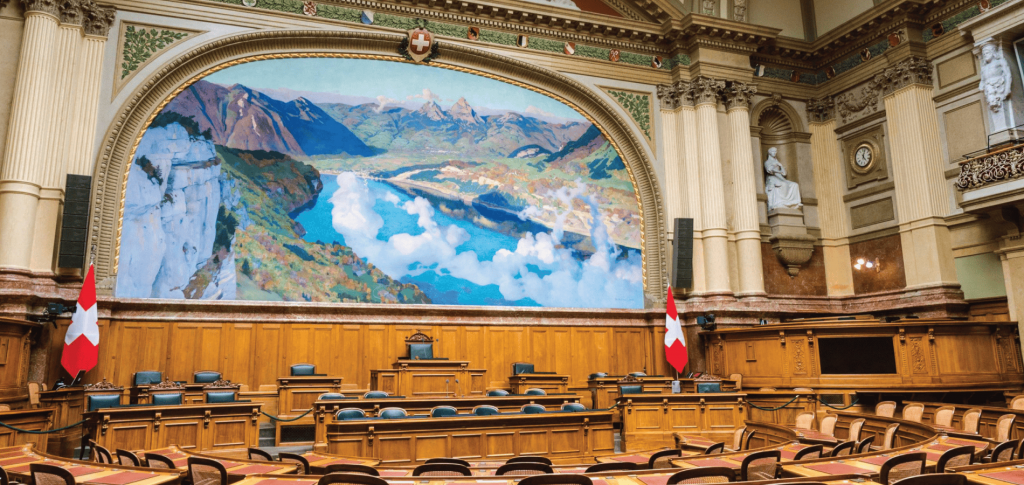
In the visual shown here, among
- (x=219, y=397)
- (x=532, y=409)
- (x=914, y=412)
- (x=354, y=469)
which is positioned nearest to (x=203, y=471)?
(x=354, y=469)

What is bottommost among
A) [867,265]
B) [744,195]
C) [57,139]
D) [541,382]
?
[541,382]

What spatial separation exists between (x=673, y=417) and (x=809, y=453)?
16.5ft

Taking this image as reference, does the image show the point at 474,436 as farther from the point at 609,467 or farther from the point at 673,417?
the point at 673,417

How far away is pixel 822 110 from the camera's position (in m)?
19.1

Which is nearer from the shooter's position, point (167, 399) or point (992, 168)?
point (167, 399)

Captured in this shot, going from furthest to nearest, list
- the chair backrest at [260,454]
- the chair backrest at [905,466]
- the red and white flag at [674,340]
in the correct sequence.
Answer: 1. the red and white flag at [674,340]
2. the chair backrest at [260,454]
3. the chair backrest at [905,466]

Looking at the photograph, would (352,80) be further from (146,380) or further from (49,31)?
(146,380)

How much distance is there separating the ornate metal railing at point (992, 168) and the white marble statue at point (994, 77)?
1.27 metres

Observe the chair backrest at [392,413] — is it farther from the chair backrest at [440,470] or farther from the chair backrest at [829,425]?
the chair backrest at [829,425]

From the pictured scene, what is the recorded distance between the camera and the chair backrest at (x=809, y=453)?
626 cm

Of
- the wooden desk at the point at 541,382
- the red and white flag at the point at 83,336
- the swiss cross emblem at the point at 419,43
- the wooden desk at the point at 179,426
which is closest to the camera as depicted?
the wooden desk at the point at 179,426

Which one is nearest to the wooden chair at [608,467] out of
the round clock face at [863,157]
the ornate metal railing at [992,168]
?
the ornate metal railing at [992,168]

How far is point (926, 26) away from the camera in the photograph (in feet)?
54.8

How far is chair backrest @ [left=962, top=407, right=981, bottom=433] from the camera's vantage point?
361 inches
